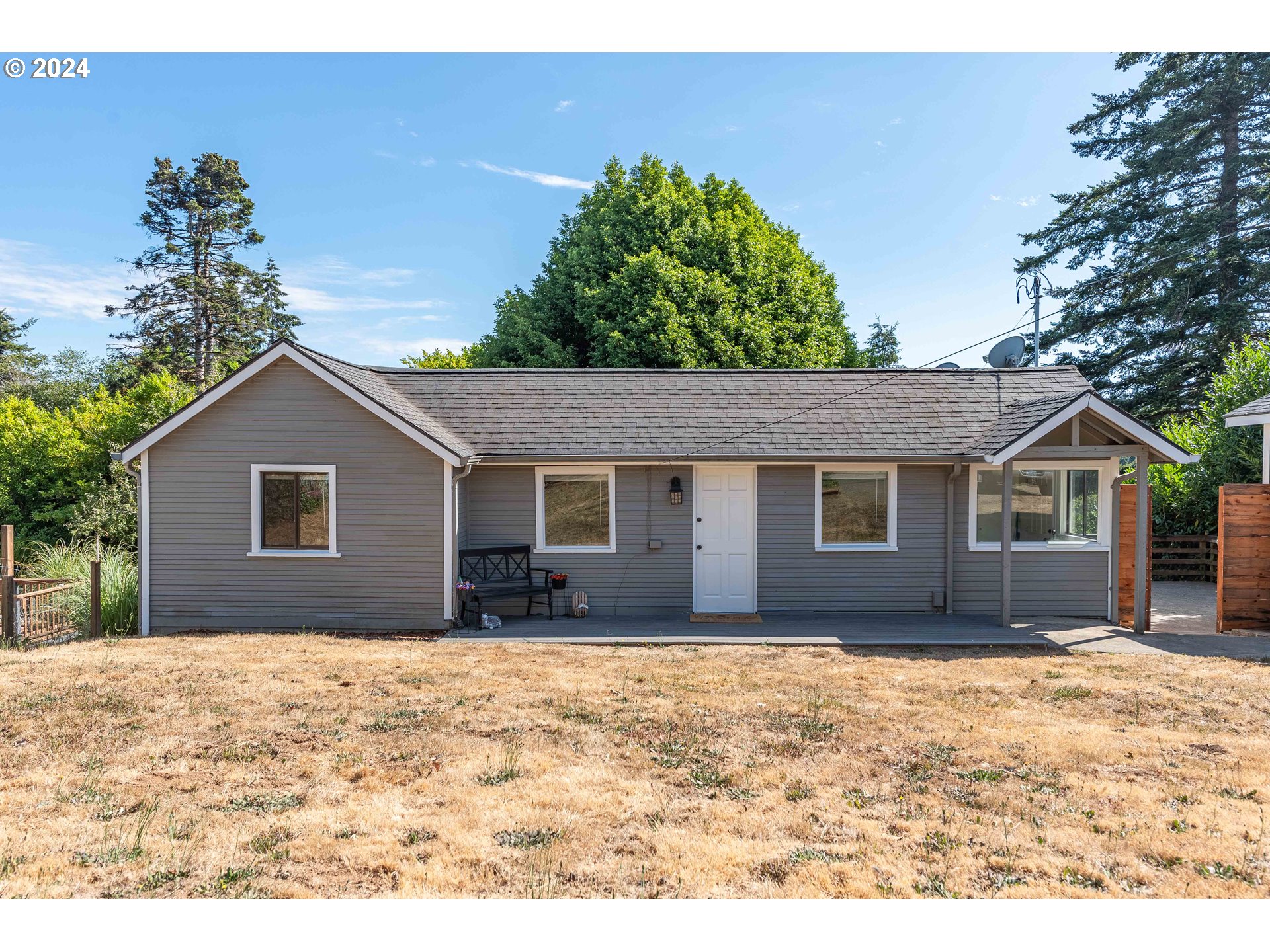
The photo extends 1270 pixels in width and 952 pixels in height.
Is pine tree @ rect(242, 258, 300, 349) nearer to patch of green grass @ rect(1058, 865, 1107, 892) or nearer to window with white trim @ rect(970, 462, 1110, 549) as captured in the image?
window with white trim @ rect(970, 462, 1110, 549)

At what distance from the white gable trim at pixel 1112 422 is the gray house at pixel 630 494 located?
0.10 feet

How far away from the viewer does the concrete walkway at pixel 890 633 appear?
9922mm

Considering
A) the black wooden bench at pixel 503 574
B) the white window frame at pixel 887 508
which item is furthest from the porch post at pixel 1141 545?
the black wooden bench at pixel 503 574

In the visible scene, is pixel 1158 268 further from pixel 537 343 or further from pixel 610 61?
pixel 610 61

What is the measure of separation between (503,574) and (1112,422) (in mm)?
9578

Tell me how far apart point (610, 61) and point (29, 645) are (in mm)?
11293

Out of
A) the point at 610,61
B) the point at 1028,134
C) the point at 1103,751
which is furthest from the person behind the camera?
the point at 1028,134

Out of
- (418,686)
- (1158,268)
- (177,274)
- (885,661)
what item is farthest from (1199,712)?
(177,274)

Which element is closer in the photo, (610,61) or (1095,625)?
A: (610,61)

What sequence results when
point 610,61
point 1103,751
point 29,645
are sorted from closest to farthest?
point 1103,751
point 610,61
point 29,645

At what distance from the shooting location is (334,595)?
11.1 m

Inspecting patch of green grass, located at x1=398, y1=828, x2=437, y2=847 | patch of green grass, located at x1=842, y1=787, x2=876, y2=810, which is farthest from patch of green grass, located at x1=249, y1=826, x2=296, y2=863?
patch of green grass, located at x1=842, y1=787, x2=876, y2=810

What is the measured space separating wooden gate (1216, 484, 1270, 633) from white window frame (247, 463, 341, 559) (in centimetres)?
1337

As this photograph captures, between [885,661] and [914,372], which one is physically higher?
[914,372]
